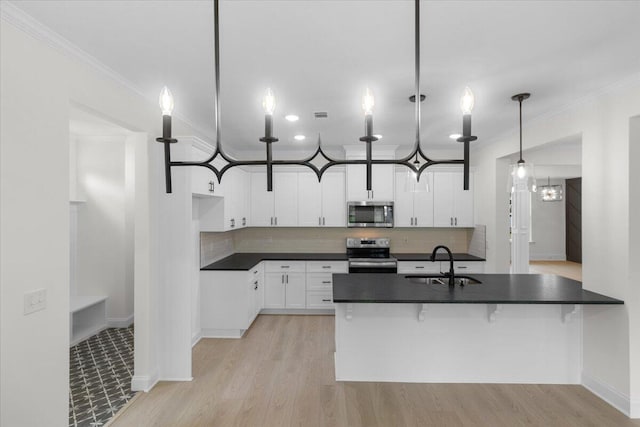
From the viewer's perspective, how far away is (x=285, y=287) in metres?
5.19

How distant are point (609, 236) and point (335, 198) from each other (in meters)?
3.41

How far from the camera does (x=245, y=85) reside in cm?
280

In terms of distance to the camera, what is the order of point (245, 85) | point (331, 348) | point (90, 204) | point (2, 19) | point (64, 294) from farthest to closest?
point (90, 204), point (331, 348), point (245, 85), point (64, 294), point (2, 19)

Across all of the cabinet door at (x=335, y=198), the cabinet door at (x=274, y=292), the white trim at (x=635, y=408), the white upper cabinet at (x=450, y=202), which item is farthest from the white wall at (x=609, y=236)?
the cabinet door at (x=274, y=292)

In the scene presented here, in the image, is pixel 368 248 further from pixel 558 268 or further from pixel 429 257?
pixel 558 268

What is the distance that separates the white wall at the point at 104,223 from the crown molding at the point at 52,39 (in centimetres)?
236

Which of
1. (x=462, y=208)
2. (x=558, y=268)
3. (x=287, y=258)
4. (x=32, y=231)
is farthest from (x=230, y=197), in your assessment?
(x=558, y=268)

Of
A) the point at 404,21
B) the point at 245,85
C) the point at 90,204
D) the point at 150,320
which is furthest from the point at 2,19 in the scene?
the point at 90,204

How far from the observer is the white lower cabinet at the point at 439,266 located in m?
5.11

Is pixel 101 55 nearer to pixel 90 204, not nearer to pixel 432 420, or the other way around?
pixel 90 204

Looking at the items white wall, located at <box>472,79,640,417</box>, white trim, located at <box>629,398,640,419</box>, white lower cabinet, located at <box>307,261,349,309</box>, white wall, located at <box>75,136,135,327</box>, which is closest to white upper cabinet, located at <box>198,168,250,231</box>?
white wall, located at <box>75,136,135,327</box>

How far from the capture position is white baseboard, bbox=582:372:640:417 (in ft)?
8.71

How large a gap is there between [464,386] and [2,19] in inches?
161

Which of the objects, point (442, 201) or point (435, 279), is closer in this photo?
point (435, 279)
